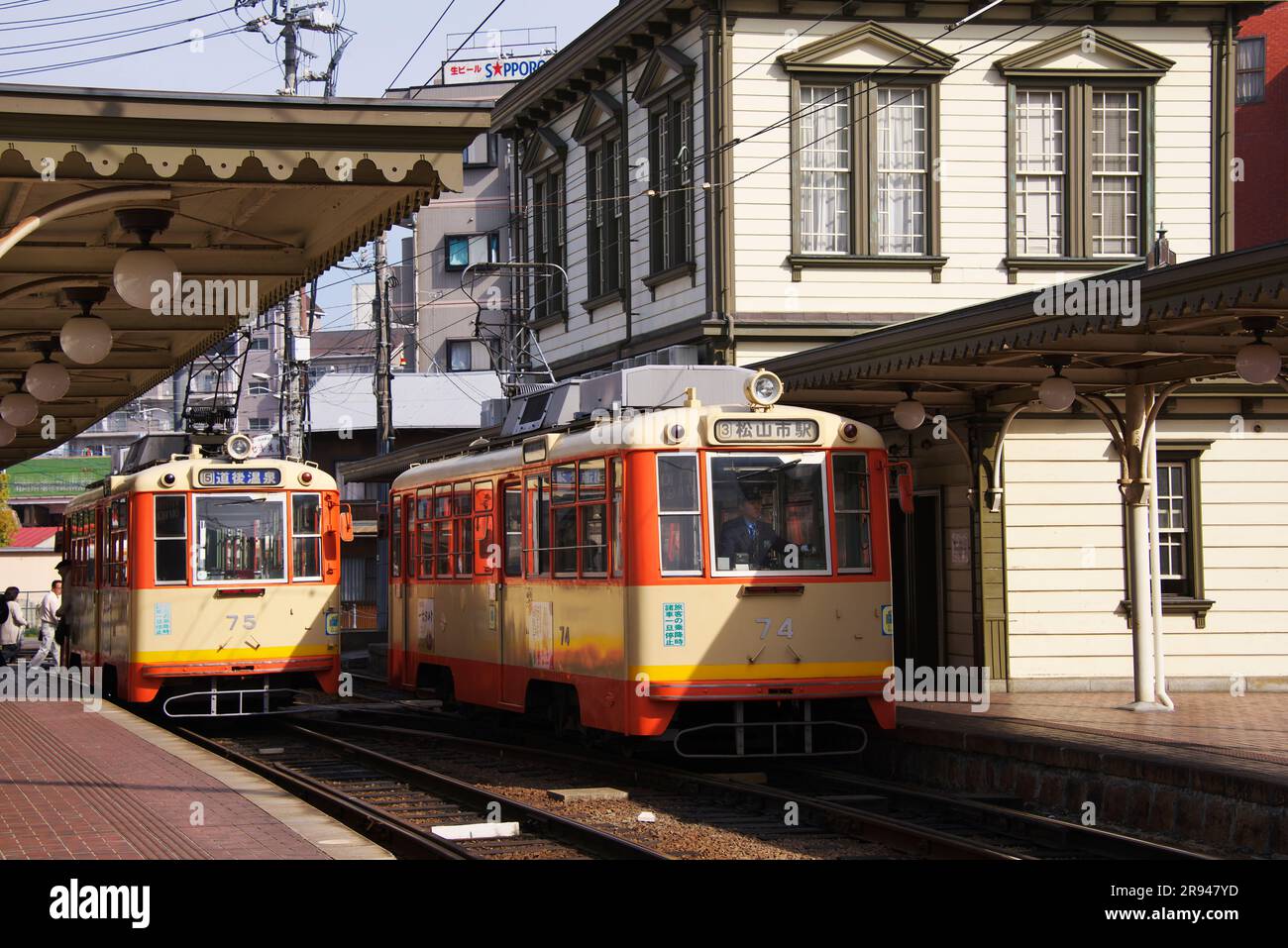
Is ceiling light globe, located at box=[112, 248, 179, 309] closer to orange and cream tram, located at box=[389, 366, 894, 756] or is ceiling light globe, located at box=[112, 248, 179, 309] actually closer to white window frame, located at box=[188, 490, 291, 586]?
orange and cream tram, located at box=[389, 366, 894, 756]

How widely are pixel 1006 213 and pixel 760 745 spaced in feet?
37.8

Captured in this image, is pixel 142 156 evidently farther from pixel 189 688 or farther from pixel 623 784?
pixel 189 688

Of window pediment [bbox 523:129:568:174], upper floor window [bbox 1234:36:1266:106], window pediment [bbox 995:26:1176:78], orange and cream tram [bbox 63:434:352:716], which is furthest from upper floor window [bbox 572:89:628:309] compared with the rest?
upper floor window [bbox 1234:36:1266:106]

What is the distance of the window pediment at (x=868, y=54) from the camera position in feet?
76.3

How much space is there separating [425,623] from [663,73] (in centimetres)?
972

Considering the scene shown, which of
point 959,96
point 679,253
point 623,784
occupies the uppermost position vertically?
point 959,96

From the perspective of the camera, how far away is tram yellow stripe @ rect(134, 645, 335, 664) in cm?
1884

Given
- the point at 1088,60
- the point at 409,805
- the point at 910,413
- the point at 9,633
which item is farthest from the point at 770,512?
the point at 9,633

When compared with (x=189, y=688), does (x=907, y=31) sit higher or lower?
higher

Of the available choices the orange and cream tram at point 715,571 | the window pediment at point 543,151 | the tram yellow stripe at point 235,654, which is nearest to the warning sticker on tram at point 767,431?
the orange and cream tram at point 715,571

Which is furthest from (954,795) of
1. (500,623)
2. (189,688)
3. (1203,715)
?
(189,688)

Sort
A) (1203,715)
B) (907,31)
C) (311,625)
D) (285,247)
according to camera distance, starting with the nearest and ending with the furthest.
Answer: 1. (285,247)
2. (1203,715)
3. (311,625)
4. (907,31)

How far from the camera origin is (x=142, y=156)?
852 centimetres
